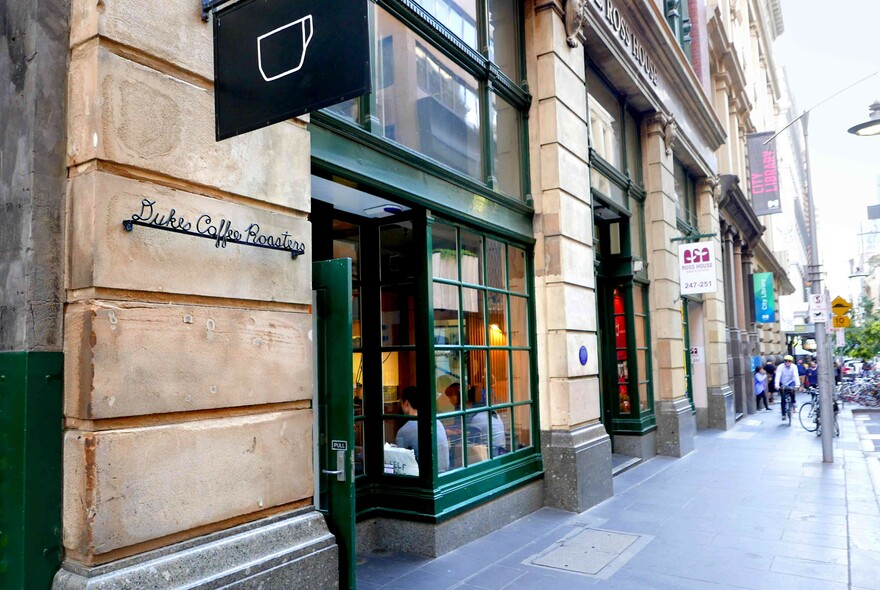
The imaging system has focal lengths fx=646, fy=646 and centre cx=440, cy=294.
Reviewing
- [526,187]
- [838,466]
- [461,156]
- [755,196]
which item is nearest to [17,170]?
[461,156]

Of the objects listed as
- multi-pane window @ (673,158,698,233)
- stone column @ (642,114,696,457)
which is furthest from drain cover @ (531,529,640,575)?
multi-pane window @ (673,158,698,233)

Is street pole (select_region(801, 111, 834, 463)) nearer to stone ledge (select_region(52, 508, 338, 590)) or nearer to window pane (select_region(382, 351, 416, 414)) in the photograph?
window pane (select_region(382, 351, 416, 414))

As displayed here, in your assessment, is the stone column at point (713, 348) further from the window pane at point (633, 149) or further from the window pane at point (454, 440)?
the window pane at point (454, 440)

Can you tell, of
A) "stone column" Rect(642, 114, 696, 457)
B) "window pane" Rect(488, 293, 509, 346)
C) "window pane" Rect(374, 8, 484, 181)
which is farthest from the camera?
"stone column" Rect(642, 114, 696, 457)

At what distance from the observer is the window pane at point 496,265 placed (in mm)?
8180

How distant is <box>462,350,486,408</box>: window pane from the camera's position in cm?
753

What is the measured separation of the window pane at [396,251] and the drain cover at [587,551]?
3365 millimetres

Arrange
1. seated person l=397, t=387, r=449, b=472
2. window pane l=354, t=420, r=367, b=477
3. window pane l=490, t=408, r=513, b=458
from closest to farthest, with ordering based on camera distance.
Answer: seated person l=397, t=387, r=449, b=472
window pane l=354, t=420, r=367, b=477
window pane l=490, t=408, r=513, b=458

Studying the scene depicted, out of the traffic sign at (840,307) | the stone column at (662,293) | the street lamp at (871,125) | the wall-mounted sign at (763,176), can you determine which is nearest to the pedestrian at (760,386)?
the wall-mounted sign at (763,176)

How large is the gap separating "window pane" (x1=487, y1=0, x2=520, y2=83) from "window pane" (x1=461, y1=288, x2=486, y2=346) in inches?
130

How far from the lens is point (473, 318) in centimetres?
775

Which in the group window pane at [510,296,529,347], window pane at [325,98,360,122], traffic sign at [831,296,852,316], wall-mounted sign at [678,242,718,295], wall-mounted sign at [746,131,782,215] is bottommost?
window pane at [510,296,529,347]

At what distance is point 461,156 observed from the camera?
310 inches

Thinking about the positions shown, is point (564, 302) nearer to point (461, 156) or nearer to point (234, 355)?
point (461, 156)
